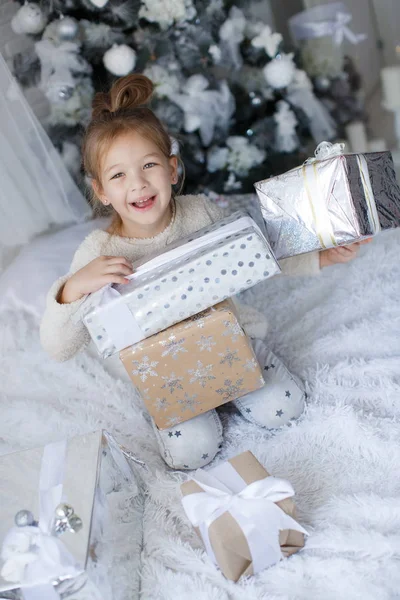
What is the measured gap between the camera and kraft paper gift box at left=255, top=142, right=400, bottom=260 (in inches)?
43.0

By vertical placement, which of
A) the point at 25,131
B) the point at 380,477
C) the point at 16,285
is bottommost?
the point at 380,477

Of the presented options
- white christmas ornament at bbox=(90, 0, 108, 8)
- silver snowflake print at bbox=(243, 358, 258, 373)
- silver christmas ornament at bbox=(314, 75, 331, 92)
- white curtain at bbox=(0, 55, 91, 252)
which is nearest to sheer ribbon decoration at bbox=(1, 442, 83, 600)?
silver snowflake print at bbox=(243, 358, 258, 373)

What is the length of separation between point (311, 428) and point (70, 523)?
0.52 metres

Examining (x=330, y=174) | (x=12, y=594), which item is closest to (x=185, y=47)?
(x=330, y=174)

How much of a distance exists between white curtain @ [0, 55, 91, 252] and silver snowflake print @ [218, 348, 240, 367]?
873 millimetres

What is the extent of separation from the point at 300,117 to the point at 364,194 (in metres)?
1.27

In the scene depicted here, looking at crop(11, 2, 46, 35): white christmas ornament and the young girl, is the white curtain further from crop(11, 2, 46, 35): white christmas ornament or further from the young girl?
the young girl

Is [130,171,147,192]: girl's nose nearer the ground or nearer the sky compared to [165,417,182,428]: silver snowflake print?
nearer the sky

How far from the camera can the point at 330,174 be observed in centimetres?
110

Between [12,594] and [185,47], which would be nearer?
[12,594]

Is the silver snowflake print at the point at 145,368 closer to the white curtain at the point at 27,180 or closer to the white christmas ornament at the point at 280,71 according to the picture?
the white curtain at the point at 27,180

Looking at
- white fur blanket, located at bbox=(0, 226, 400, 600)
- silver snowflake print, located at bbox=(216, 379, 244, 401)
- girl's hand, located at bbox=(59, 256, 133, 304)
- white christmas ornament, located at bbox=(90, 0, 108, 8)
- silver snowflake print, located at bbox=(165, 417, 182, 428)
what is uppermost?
white christmas ornament, located at bbox=(90, 0, 108, 8)

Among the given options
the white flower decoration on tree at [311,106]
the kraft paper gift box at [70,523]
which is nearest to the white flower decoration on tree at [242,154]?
the white flower decoration on tree at [311,106]

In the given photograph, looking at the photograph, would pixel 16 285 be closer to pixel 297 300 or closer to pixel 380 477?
pixel 297 300
